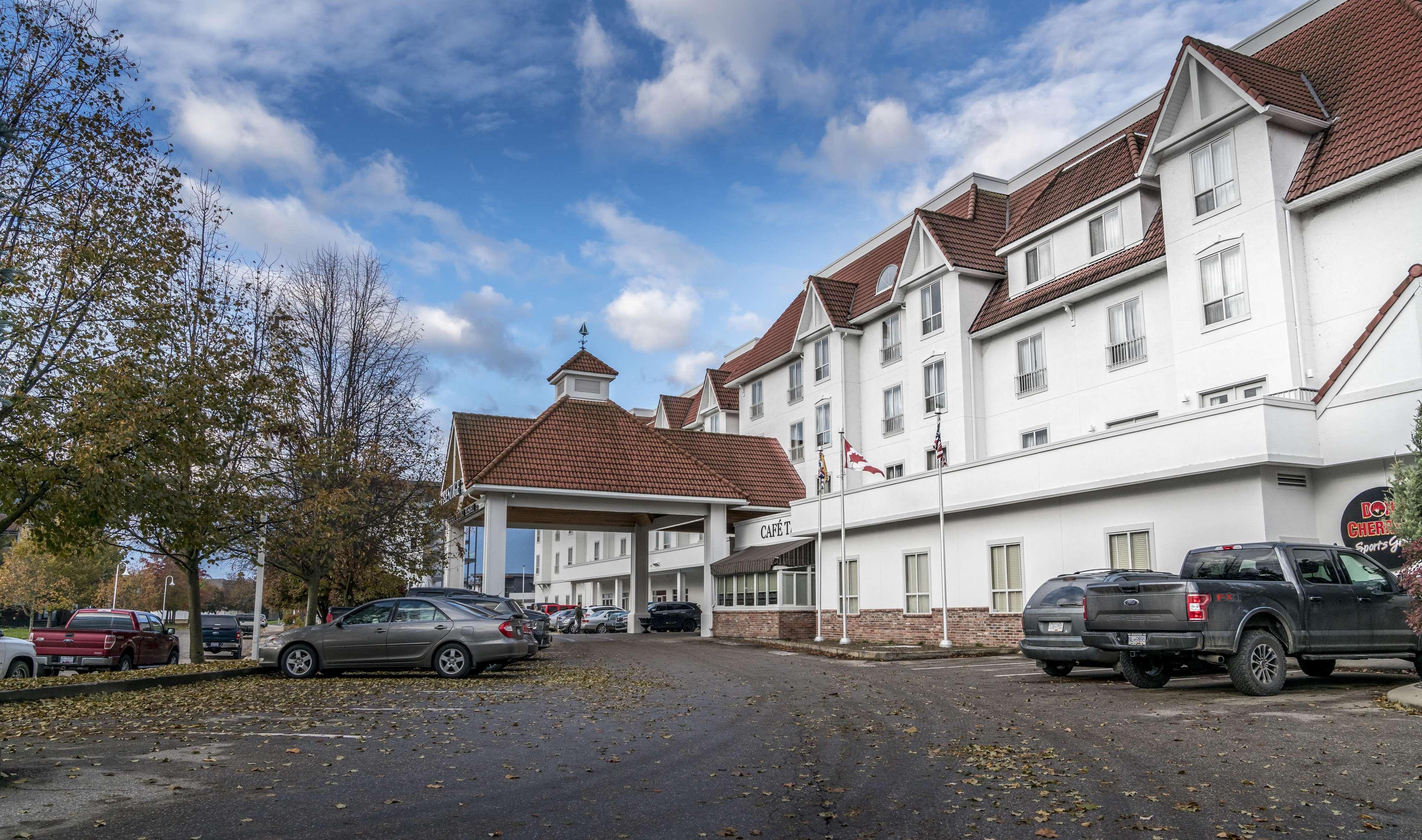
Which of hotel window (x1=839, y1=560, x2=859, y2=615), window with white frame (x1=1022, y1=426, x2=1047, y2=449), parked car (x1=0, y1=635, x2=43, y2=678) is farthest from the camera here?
hotel window (x1=839, y1=560, x2=859, y2=615)

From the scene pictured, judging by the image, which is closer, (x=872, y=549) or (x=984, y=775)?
(x=984, y=775)

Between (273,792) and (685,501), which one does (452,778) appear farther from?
(685,501)

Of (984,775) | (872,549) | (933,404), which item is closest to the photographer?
(984,775)

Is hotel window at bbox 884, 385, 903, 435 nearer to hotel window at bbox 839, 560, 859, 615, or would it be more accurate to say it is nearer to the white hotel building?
the white hotel building

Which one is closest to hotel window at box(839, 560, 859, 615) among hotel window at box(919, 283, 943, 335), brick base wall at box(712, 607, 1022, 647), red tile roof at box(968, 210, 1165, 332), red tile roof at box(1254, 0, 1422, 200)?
brick base wall at box(712, 607, 1022, 647)

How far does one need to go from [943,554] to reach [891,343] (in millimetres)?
13141

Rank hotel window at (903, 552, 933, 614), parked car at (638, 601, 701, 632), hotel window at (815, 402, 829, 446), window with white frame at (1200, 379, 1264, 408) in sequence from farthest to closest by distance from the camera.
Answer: parked car at (638, 601, 701, 632)
hotel window at (815, 402, 829, 446)
hotel window at (903, 552, 933, 614)
window with white frame at (1200, 379, 1264, 408)

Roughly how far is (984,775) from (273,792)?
556 centimetres

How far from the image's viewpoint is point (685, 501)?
3694cm

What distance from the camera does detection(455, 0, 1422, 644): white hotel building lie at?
66.3ft

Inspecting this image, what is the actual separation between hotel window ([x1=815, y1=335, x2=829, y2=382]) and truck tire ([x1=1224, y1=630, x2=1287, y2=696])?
28.5 metres

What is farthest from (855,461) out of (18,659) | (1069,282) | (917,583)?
(18,659)

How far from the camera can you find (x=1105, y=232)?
28422 mm

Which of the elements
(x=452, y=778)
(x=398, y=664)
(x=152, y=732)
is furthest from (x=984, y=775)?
(x=398, y=664)
